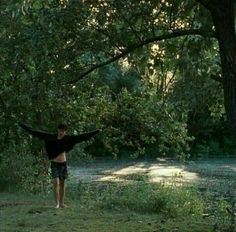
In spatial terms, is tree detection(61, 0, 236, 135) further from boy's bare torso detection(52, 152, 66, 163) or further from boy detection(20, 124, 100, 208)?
boy's bare torso detection(52, 152, 66, 163)

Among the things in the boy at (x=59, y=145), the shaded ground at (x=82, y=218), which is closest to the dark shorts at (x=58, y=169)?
the boy at (x=59, y=145)

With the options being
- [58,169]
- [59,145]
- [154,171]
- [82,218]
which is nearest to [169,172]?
[154,171]

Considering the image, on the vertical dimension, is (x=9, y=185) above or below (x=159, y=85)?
below

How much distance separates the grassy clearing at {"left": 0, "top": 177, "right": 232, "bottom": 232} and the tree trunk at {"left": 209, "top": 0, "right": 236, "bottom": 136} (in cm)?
256

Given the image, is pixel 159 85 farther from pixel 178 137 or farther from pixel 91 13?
pixel 178 137

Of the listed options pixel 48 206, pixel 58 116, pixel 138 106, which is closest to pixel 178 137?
pixel 138 106

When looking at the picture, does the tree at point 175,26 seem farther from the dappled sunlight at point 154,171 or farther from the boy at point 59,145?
the dappled sunlight at point 154,171

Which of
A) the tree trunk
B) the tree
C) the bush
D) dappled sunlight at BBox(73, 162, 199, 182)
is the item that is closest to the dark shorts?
the tree

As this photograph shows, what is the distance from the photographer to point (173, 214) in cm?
1219

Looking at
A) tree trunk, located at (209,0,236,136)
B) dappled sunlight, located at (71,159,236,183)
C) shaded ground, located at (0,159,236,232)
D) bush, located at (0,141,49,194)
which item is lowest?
shaded ground, located at (0,159,236,232)

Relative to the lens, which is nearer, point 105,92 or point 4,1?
point 4,1

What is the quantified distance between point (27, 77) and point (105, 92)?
919 cm

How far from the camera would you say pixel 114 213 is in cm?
1199

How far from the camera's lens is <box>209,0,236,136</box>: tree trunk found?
8125 mm
